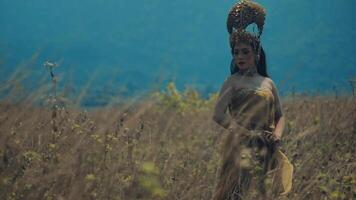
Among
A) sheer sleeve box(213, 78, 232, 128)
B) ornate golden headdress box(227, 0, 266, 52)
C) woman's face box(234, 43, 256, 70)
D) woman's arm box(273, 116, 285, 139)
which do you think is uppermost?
ornate golden headdress box(227, 0, 266, 52)

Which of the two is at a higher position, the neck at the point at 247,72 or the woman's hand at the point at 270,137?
the neck at the point at 247,72

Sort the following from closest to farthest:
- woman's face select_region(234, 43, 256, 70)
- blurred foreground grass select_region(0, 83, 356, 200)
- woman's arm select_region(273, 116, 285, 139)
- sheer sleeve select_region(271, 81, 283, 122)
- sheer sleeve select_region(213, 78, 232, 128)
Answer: blurred foreground grass select_region(0, 83, 356, 200) < sheer sleeve select_region(213, 78, 232, 128) < woman's arm select_region(273, 116, 285, 139) < woman's face select_region(234, 43, 256, 70) < sheer sleeve select_region(271, 81, 283, 122)

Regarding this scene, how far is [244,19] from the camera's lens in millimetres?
4051

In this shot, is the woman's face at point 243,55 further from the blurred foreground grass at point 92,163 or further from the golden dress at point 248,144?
the blurred foreground grass at point 92,163

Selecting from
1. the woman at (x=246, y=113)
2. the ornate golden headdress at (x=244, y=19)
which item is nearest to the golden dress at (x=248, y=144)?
the woman at (x=246, y=113)

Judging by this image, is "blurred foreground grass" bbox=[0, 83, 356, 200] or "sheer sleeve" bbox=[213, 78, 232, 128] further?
"sheer sleeve" bbox=[213, 78, 232, 128]

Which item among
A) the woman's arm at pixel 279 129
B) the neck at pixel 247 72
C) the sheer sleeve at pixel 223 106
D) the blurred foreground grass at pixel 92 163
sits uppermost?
the neck at pixel 247 72

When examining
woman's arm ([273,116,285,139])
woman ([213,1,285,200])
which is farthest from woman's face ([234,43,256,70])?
woman's arm ([273,116,285,139])

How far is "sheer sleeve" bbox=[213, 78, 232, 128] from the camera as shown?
11.9ft

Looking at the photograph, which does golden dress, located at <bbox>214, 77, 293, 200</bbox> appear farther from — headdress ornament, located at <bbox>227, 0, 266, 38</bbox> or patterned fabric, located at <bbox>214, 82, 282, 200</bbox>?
headdress ornament, located at <bbox>227, 0, 266, 38</bbox>

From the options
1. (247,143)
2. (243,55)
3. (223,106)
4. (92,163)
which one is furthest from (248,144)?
(92,163)

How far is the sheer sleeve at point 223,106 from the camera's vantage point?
3.63m

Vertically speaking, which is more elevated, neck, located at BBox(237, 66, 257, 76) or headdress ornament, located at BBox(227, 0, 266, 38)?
headdress ornament, located at BBox(227, 0, 266, 38)

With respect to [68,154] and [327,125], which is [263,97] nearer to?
[68,154]
